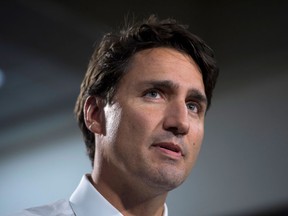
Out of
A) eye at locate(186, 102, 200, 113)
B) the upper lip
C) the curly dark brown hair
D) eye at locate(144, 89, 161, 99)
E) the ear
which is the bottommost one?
the upper lip

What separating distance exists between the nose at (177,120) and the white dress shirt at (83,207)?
6.7 inches

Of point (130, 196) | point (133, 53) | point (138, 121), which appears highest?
point (133, 53)

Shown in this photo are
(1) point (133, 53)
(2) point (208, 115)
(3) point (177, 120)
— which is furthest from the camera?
(2) point (208, 115)

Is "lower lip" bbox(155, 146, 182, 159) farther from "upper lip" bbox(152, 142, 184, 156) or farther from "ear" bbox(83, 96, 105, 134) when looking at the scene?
"ear" bbox(83, 96, 105, 134)

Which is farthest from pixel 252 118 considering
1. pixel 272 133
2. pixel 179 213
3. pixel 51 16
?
pixel 51 16

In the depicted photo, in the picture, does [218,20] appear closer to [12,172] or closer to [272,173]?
[272,173]

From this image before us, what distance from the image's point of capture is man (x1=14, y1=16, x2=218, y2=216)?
93 cm

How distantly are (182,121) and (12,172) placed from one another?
0.55 meters

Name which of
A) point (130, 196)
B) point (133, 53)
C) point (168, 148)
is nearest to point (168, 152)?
point (168, 148)

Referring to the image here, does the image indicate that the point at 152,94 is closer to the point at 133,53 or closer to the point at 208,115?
the point at 133,53

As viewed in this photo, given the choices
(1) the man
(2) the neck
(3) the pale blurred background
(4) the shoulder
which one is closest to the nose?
(1) the man

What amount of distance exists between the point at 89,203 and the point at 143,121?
0.18 metres

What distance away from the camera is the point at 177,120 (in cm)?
92

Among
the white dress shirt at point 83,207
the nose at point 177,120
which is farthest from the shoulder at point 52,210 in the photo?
the nose at point 177,120
